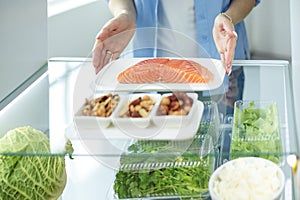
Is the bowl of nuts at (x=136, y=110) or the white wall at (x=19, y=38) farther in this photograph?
the white wall at (x=19, y=38)

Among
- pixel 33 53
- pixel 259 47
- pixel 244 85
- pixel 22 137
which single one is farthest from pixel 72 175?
pixel 259 47

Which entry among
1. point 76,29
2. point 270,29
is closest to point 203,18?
point 76,29

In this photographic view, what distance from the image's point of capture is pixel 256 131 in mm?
750

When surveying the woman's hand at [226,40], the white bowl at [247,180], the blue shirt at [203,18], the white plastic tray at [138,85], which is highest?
the blue shirt at [203,18]

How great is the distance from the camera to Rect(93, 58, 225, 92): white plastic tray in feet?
2.68

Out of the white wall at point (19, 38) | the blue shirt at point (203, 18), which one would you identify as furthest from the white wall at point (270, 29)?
the white wall at point (19, 38)

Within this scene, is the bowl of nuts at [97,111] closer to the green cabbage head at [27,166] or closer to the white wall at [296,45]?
the green cabbage head at [27,166]

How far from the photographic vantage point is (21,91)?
2.91 feet

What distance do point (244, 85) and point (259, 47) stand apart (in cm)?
140

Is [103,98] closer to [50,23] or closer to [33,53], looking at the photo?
[33,53]

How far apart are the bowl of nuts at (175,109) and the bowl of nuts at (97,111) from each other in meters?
0.07

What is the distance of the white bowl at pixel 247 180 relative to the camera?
2.26 feet


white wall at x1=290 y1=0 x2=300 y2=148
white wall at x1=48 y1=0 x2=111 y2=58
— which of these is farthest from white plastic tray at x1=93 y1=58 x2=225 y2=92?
white wall at x1=48 y1=0 x2=111 y2=58

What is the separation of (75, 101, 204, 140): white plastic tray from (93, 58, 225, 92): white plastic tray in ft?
0.30
